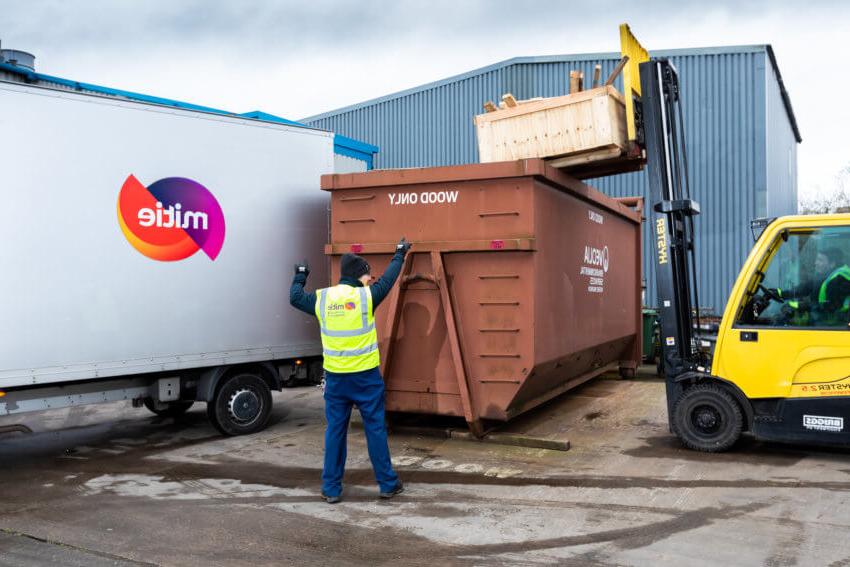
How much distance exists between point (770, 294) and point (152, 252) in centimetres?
531

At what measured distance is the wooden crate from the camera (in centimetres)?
645

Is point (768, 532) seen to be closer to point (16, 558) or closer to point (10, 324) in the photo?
point (16, 558)

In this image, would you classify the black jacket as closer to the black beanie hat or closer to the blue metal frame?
the black beanie hat

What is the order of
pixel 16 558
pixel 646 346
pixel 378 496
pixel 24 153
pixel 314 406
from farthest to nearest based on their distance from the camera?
pixel 646 346
pixel 314 406
pixel 24 153
pixel 378 496
pixel 16 558

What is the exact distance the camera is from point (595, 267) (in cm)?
842

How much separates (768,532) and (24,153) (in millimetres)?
5909

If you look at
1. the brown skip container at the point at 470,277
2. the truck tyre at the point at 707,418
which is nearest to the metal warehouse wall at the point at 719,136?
the brown skip container at the point at 470,277

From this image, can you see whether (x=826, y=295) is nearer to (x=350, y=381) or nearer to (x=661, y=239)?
(x=661, y=239)

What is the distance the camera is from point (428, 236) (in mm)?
6785

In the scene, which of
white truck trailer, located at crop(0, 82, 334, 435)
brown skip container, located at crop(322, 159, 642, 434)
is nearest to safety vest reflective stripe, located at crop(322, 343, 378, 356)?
brown skip container, located at crop(322, 159, 642, 434)

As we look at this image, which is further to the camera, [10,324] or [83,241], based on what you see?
[83,241]

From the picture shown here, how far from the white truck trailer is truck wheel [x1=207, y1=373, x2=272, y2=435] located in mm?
14

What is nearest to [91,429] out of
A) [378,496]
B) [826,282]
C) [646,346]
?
[378,496]

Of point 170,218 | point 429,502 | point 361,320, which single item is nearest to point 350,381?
point 361,320
